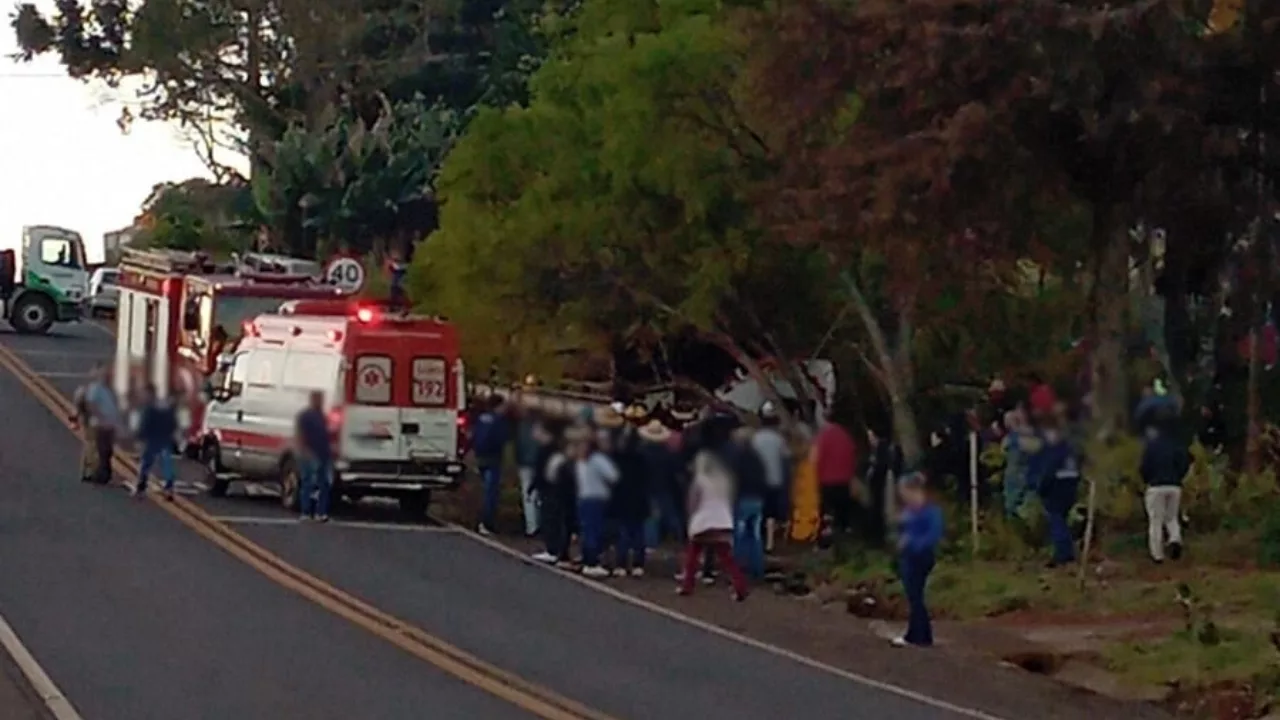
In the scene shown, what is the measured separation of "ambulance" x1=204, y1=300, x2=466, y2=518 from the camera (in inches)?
196

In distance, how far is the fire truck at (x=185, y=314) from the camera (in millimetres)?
4648

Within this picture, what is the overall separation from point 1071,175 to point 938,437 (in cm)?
110

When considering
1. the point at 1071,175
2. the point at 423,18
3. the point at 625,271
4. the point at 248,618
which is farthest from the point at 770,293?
the point at 248,618

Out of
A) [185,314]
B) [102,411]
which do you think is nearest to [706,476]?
[102,411]

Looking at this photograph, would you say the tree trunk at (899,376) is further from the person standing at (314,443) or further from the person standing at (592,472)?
the person standing at (314,443)

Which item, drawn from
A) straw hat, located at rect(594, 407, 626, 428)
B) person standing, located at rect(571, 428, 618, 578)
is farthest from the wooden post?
person standing, located at rect(571, 428, 618, 578)

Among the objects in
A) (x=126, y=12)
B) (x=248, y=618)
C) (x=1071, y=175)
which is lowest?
(x=248, y=618)

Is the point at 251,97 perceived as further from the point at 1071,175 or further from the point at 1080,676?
the point at 1080,676

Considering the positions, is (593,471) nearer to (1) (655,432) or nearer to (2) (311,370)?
(1) (655,432)

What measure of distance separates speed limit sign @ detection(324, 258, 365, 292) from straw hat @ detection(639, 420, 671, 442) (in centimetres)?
171

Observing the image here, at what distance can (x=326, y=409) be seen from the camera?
4691mm

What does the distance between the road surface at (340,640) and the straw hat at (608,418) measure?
11.0 m

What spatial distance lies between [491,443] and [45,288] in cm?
311

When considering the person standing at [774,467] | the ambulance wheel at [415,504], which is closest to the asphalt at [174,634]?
the ambulance wheel at [415,504]
